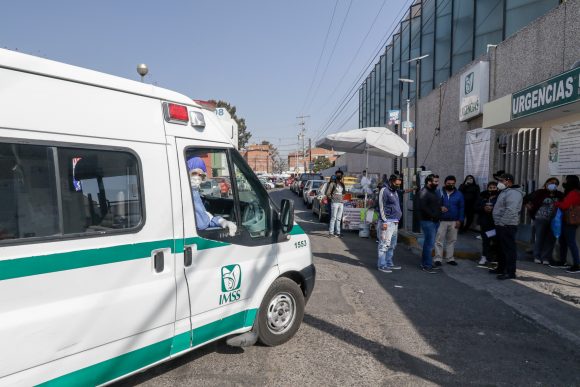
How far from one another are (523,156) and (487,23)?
712cm

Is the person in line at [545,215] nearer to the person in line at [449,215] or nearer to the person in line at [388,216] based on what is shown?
the person in line at [449,215]

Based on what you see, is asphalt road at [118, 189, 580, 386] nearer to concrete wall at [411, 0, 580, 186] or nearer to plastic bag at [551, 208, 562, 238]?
plastic bag at [551, 208, 562, 238]

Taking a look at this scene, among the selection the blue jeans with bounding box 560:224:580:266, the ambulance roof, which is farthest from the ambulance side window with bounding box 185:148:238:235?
the blue jeans with bounding box 560:224:580:266

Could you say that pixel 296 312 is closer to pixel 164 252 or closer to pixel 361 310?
pixel 361 310

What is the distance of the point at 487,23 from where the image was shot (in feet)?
48.6

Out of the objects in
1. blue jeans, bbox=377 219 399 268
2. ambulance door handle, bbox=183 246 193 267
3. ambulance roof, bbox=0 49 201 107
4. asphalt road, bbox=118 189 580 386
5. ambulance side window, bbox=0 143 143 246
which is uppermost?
ambulance roof, bbox=0 49 201 107

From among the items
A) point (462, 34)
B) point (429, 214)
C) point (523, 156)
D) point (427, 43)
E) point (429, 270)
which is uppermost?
point (427, 43)

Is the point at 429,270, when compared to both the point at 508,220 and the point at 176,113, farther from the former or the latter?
the point at 176,113

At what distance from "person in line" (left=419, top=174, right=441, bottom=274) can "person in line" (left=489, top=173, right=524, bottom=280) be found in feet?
3.29

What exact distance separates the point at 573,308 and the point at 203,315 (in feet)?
16.9

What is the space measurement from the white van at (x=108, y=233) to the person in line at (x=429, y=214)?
187 inches

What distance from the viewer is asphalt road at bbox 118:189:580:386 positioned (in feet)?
11.2

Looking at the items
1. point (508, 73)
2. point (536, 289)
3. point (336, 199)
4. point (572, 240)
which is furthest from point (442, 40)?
point (536, 289)

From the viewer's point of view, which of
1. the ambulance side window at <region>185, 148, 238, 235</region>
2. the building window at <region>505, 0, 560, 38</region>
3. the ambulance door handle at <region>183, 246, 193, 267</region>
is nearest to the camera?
the ambulance door handle at <region>183, 246, 193, 267</region>
